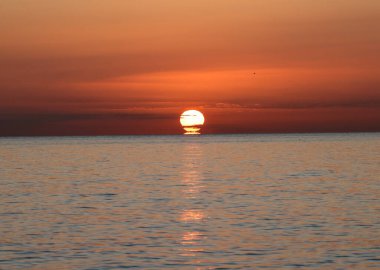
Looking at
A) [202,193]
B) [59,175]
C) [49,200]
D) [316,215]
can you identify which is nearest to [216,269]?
[316,215]

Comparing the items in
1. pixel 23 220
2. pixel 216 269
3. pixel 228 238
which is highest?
pixel 23 220

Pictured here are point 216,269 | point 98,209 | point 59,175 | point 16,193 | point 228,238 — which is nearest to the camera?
point 216,269

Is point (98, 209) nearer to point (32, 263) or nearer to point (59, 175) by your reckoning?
point (32, 263)

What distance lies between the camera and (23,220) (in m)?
37.8

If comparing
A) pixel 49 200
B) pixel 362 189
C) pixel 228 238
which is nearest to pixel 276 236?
pixel 228 238

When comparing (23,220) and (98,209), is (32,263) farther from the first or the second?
(98,209)

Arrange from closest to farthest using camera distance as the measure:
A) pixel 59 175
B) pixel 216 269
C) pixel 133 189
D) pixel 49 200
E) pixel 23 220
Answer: pixel 216 269, pixel 23 220, pixel 49 200, pixel 133 189, pixel 59 175

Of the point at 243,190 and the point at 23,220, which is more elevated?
the point at 243,190

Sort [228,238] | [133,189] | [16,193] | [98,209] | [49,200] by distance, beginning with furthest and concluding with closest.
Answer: [133,189]
[16,193]
[49,200]
[98,209]
[228,238]

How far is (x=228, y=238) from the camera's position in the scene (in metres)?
31.6

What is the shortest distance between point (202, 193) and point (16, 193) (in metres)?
13.2

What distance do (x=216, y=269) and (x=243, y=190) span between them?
97.8ft

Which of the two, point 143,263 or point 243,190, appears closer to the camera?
point 143,263

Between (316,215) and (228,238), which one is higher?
(316,215)
